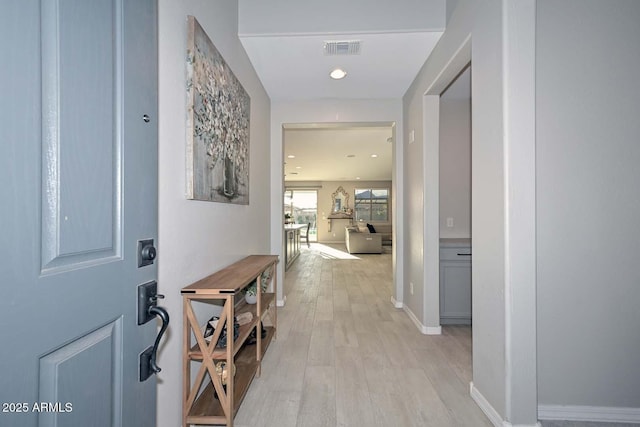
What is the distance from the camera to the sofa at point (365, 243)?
843cm

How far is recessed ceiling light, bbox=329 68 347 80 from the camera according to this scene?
2.82 metres

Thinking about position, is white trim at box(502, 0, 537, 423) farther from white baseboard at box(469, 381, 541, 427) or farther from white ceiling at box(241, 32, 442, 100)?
white ceiling at box(241, 32, 442, 100)

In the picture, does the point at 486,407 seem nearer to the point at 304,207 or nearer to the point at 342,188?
→ the point at 342,188

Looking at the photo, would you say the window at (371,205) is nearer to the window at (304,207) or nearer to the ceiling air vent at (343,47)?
the window at (304,207)

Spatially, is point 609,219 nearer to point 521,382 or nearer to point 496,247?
point 496,247

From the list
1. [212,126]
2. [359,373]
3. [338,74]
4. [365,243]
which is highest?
[338,74]

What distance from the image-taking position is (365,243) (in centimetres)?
845

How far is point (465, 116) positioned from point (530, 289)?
102 inches

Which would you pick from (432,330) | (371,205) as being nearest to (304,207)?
(371,205)

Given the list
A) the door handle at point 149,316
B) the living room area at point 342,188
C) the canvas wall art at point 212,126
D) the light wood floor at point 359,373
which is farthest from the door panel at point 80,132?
the living room area at point 342,188

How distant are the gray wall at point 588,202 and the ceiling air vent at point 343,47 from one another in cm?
130

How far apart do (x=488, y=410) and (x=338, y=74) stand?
118 inches

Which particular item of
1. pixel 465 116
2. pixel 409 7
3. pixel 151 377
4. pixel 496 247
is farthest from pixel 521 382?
pixel 465 116

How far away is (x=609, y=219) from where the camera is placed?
160 cm
